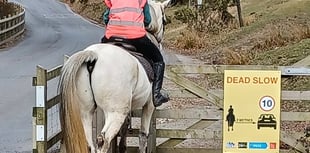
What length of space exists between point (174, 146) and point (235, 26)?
1004 inches

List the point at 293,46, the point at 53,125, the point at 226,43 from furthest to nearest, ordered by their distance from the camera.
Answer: the point at 226,43 < the point at 293,46 < the point at 53,125

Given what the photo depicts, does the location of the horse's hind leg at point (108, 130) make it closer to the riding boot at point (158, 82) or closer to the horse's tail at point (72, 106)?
the horse's tail at point (72, 106)

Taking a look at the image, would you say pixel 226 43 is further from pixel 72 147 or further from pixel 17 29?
pixel 72 147

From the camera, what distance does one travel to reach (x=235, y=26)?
34.6m

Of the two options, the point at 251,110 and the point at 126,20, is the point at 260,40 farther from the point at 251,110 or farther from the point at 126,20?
the point at 126,20

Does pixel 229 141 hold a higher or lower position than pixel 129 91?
lower

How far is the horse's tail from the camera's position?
7.49 metres

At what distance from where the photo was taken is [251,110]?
854 centimetres

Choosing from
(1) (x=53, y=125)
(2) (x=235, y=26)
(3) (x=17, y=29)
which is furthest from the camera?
(3) (x=17, y=29)

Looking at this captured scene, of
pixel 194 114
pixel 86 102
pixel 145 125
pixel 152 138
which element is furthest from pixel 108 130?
pixel 194 114

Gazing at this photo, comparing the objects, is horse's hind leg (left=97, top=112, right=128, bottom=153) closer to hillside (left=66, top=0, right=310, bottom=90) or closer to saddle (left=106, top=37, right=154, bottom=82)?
saddle (left=106, top=37, right=154, bottom=82)

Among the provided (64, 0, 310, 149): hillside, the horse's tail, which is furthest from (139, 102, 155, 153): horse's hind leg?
(64, 0, 310, 149): hillside

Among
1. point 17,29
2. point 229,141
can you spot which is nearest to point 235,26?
point 17,29

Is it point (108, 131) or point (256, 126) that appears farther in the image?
point (256, 126)
